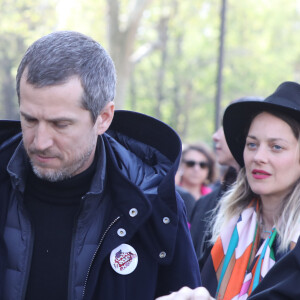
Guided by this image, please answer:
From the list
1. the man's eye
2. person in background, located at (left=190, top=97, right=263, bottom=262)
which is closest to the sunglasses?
person in background, located at (left=190, top=97, right=263, bottom=262)

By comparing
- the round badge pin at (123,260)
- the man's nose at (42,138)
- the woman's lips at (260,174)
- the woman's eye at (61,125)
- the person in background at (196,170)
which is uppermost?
the woman's eye at (61,125)

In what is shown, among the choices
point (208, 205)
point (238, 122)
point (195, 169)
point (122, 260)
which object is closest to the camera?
point (122, 260)

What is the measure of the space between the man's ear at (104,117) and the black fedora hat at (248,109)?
124 centimetres

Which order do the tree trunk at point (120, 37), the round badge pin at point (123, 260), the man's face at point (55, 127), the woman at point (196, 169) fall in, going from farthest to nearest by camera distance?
the tree trunk at point (120, 37) < the woman at point (196, 169) < the round badge pin at point (123, 260) < the man's face at point (55, 127)

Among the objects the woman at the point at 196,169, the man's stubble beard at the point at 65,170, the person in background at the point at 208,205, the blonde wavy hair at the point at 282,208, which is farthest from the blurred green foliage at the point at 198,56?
the man's stubble beard at the point at 65,170

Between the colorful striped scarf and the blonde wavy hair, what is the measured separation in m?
0.06

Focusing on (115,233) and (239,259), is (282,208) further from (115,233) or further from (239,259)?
(115,233)

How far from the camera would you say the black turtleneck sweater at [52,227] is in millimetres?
2600

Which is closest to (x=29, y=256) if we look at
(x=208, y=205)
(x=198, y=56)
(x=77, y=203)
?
(x=77, y=203)

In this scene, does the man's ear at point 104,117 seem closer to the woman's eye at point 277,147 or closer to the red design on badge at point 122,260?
the red design on badge at point 122,260

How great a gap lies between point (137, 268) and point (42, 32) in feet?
55.1

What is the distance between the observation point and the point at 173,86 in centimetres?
3009

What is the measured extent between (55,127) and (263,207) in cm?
172

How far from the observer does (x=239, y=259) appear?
12.2 feet
